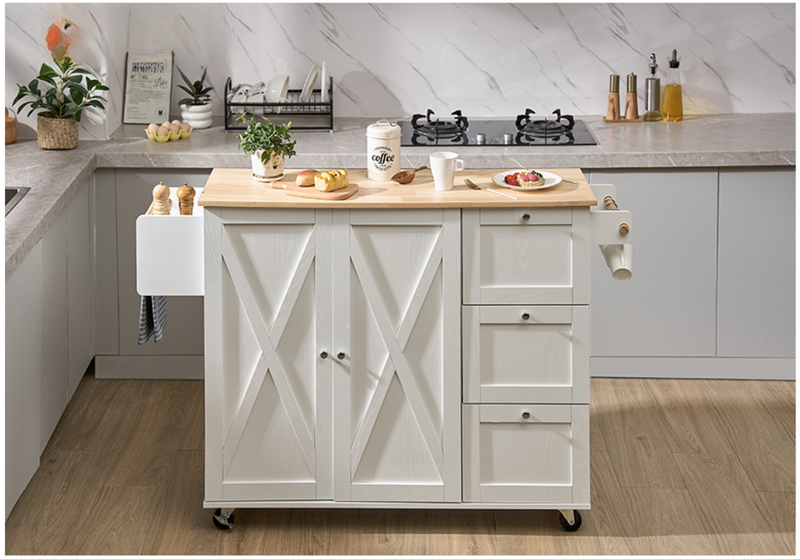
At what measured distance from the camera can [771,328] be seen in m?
3.49

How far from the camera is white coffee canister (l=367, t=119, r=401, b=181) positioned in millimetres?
2492

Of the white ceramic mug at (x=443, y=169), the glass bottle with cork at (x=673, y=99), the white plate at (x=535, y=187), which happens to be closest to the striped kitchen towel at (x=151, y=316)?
the white ceramic mug at (x=443, y=169)

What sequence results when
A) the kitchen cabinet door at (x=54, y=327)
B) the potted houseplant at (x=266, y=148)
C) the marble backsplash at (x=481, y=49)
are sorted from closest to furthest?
the potted houseplant at (x=266, y=148), the kitchen cabinet door at (x=54, y=327), the marble backsplash at (x=481, y=49)

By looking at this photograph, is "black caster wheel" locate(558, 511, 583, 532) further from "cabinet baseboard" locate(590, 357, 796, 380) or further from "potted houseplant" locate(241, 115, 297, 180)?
"potted houseplant" locate(241, 115, 297, 180)

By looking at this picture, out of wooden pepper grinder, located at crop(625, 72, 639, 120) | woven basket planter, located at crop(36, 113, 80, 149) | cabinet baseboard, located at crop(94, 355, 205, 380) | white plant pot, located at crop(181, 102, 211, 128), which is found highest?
wooden pepper grinder, located at crop(625, 72, 639, 120)

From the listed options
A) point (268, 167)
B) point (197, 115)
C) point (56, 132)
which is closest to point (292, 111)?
point (197, 115)

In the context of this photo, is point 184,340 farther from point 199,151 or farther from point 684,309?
point 684,309

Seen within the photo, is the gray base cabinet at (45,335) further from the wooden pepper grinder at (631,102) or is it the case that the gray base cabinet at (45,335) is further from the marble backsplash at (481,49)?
the wooden pepper grinder at (631,102)

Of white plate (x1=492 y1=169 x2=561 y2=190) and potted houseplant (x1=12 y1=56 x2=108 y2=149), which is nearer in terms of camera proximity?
white plate (x1=492 y1=169 x2=561 y2=190)

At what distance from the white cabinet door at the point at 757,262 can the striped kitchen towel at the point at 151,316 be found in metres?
1.93

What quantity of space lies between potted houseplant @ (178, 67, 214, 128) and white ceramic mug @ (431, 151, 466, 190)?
5.28 ft

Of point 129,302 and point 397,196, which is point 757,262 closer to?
point 397,196

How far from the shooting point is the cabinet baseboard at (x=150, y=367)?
355 cm

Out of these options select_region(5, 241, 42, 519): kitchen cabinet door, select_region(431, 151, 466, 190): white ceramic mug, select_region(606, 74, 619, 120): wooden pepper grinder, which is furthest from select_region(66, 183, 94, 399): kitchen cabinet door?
select_region(606, 74, 619, 120): wooden pepper grinder
